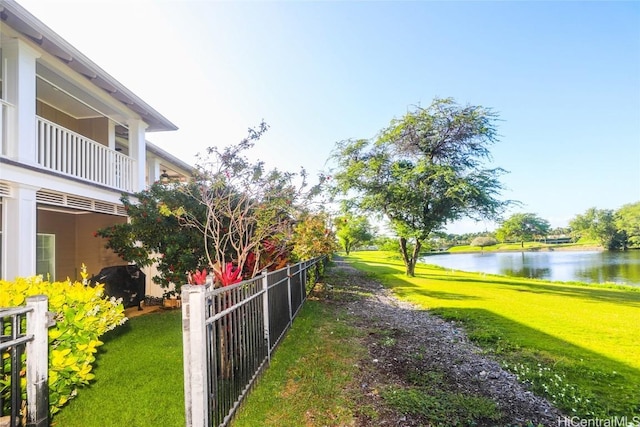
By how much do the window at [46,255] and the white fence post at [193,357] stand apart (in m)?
9.37

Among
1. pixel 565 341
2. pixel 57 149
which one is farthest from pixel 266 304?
pixel 57 149

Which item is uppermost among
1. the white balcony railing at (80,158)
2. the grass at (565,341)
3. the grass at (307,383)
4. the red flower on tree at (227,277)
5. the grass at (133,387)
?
the white balcony railing at (80,158)

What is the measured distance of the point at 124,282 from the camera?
7.83 meters

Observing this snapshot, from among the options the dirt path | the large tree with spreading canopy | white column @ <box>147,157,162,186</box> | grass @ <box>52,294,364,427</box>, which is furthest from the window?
the large tree with spreading canopy

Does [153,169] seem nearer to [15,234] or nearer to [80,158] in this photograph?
[80,158]

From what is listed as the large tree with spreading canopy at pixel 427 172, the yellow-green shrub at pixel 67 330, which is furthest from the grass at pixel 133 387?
the large tree with spreading canopy at pixel 427 172

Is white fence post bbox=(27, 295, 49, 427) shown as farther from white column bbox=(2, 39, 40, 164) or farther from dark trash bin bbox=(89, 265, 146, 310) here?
dark trash bin bbox=(89, 265, 146, 310)

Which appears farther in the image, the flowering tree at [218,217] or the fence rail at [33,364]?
the flowering tree at [218,217]

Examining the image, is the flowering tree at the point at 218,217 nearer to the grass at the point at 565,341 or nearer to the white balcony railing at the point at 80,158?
the white balcony railing at the point at 80,158

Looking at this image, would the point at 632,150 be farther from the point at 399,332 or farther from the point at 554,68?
the point at 399,332

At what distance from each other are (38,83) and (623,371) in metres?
12.2

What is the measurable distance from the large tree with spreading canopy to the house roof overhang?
11125mm

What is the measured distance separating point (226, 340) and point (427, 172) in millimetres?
15487

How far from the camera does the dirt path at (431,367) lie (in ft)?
10.6
